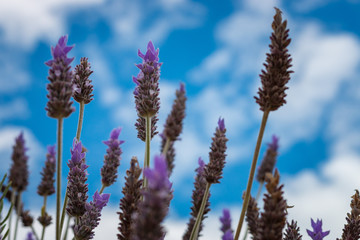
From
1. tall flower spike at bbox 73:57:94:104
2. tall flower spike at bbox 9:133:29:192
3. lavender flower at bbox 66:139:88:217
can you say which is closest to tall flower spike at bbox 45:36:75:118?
lavender flower at bbox 66:139:88:217

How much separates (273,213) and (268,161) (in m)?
3.63

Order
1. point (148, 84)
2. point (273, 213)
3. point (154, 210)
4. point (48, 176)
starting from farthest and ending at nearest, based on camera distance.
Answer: point (48, 176) < point (148, 84) < point (273, 213) < point (154, 210)

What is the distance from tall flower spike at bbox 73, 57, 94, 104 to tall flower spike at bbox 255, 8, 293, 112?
116cm

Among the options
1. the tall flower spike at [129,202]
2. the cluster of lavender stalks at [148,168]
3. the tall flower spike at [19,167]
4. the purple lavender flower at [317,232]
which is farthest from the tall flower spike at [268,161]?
the tall flower spike at [129,202]

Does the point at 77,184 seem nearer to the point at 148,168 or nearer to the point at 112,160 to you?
the point at 112,160

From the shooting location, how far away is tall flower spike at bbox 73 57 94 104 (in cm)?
257

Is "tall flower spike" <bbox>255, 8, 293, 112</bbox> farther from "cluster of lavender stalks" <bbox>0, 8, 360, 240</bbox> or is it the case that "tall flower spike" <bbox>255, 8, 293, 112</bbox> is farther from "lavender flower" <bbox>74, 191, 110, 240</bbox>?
"lavender flower" <bbox>74, 191, 110, 240</bbox>

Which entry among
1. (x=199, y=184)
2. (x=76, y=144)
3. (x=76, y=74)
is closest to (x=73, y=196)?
(x=76, y=144)

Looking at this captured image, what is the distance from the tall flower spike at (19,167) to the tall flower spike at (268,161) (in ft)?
9.38

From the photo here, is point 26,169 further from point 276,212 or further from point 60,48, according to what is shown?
point 276,212

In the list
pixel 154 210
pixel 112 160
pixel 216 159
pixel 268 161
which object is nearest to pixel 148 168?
pixel 154 210

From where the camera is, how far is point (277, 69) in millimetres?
1976

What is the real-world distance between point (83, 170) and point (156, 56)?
0.81 m

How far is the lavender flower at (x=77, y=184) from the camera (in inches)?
87.3
